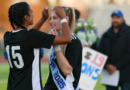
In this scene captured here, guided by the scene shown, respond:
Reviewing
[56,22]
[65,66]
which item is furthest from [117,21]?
[65,66]

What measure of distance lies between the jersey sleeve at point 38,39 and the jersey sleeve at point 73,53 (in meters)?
0.27

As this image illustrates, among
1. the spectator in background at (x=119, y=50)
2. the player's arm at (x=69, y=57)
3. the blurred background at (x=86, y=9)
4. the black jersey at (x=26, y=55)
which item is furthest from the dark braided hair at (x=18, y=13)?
the blurred background at (x=86, y=9)

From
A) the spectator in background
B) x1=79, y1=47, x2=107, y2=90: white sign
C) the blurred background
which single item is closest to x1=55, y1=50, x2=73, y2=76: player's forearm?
x1=79, y1=47, x2=107, y2=90: white sign

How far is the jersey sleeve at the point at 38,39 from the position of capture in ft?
6.36

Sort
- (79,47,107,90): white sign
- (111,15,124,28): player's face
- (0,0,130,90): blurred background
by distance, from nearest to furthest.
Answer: (79,47,107,90): white sign, (111,15,124,28): player's face, (0,0,130,90): blurred background

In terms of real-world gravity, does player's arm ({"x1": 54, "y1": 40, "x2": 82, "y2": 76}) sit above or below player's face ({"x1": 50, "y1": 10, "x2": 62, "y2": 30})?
below

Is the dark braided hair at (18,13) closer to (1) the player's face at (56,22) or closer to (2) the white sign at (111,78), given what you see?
(1) the player's face at (56,22)

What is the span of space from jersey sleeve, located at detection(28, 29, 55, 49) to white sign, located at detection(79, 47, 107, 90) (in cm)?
218

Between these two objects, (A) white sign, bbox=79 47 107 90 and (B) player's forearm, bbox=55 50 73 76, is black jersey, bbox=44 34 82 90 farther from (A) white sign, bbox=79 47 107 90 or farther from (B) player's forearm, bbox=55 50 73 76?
(A) white sign, bbox=79 47 107 90

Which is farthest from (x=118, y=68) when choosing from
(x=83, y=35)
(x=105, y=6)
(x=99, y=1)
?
(x=99, y=1)

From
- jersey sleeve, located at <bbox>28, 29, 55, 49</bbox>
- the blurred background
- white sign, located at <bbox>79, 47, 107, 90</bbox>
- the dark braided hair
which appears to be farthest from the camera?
the blurred background

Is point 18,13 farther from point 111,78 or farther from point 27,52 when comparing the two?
point 111,78

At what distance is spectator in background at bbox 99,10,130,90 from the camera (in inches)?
163

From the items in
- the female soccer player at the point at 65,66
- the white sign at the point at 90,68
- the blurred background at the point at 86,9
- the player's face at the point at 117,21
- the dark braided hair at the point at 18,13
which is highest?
the dark braided hair at the point at 18,13
